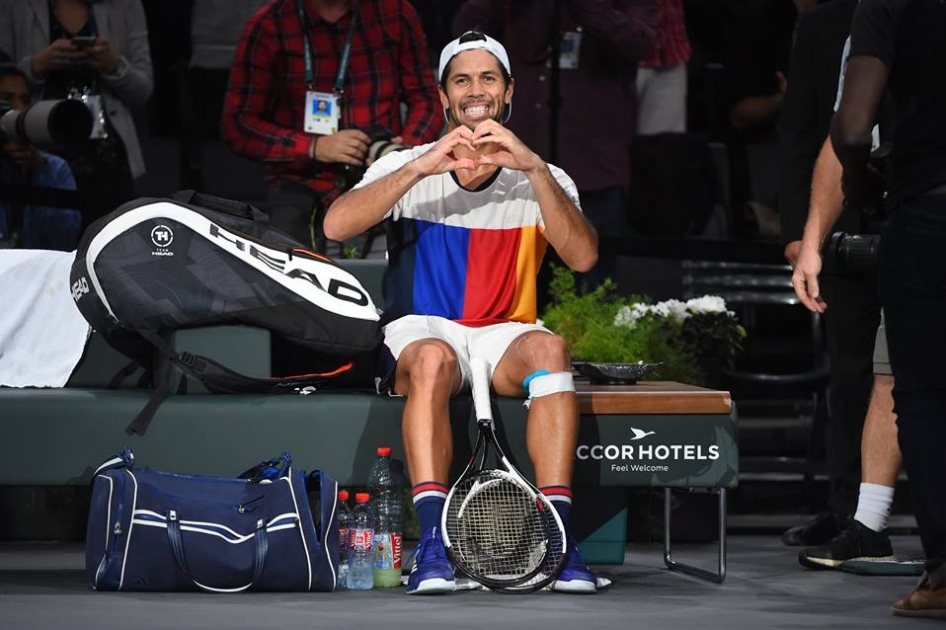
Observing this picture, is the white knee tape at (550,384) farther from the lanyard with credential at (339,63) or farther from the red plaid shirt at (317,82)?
the lanyard with credential at (339,63)

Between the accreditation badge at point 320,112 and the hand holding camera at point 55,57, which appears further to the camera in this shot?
the hand holding camera at point 55,57

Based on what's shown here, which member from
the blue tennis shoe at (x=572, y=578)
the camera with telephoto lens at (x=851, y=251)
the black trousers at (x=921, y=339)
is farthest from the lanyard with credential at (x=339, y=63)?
the black trousers at (x=921, y=339)

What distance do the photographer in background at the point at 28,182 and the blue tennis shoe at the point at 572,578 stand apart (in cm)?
283

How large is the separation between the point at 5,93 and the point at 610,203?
7.76 feet

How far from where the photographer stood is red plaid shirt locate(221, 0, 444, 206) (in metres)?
5.44

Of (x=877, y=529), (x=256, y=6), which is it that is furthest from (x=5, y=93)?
(x=877, y=529)

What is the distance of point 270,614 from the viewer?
3.45 metres

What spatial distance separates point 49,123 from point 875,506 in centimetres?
306

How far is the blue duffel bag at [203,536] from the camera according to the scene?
3711 mm

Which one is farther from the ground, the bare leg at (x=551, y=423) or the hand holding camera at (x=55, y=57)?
the hand holding camera at (x=55, y=57)

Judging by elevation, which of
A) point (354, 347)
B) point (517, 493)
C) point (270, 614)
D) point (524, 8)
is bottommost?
point (270, 614)

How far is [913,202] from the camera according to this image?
10.5 feet

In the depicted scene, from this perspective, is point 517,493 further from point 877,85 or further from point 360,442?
point 877,85

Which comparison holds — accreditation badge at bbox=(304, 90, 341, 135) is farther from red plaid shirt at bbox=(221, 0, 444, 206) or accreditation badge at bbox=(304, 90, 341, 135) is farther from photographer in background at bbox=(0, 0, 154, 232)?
photographer in background at bbox=(0, 0, 154, 232)
